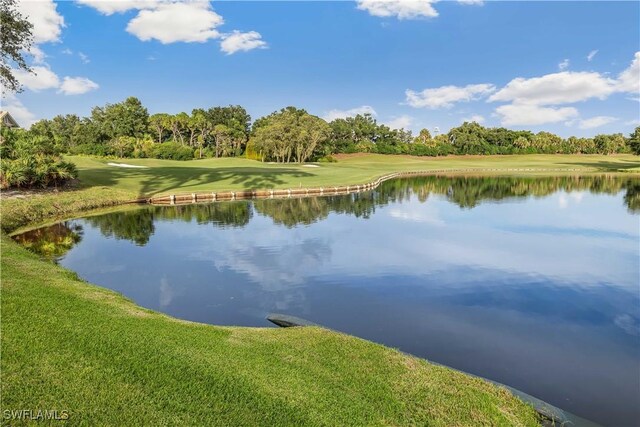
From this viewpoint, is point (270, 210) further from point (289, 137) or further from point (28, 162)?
point (289, 137)

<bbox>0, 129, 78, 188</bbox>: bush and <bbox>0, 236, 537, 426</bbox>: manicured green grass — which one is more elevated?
<bbox>0, 129, 78, 188</bbox>: bush

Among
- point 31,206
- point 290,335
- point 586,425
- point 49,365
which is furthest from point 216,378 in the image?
point 31,206

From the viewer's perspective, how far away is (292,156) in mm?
99125

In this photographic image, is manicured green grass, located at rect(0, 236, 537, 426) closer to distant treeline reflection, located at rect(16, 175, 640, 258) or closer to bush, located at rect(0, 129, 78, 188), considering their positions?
distant treeline reflection, located at rect(16, 175, 640, 258)

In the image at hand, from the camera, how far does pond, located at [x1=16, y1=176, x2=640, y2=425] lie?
984 centimetres

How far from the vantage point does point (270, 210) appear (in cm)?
3372

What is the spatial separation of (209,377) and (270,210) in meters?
27.7

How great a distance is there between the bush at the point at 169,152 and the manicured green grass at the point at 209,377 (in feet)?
268

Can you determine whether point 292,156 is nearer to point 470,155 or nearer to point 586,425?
point 470,155

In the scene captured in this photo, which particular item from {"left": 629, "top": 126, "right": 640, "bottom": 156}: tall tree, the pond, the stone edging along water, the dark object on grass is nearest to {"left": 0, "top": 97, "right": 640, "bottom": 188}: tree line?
{"left": 629, "top": 126, "right": 640, "bottom": 156}: tall tree

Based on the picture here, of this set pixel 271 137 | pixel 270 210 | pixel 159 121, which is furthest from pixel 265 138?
pixel 270 210

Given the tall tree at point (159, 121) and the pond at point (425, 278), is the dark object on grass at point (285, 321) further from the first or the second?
the tall tree at point (159, 121)

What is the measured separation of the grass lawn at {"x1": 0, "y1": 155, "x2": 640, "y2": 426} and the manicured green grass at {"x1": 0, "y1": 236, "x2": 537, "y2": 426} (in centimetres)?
2

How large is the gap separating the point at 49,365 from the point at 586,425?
8.17 meters
